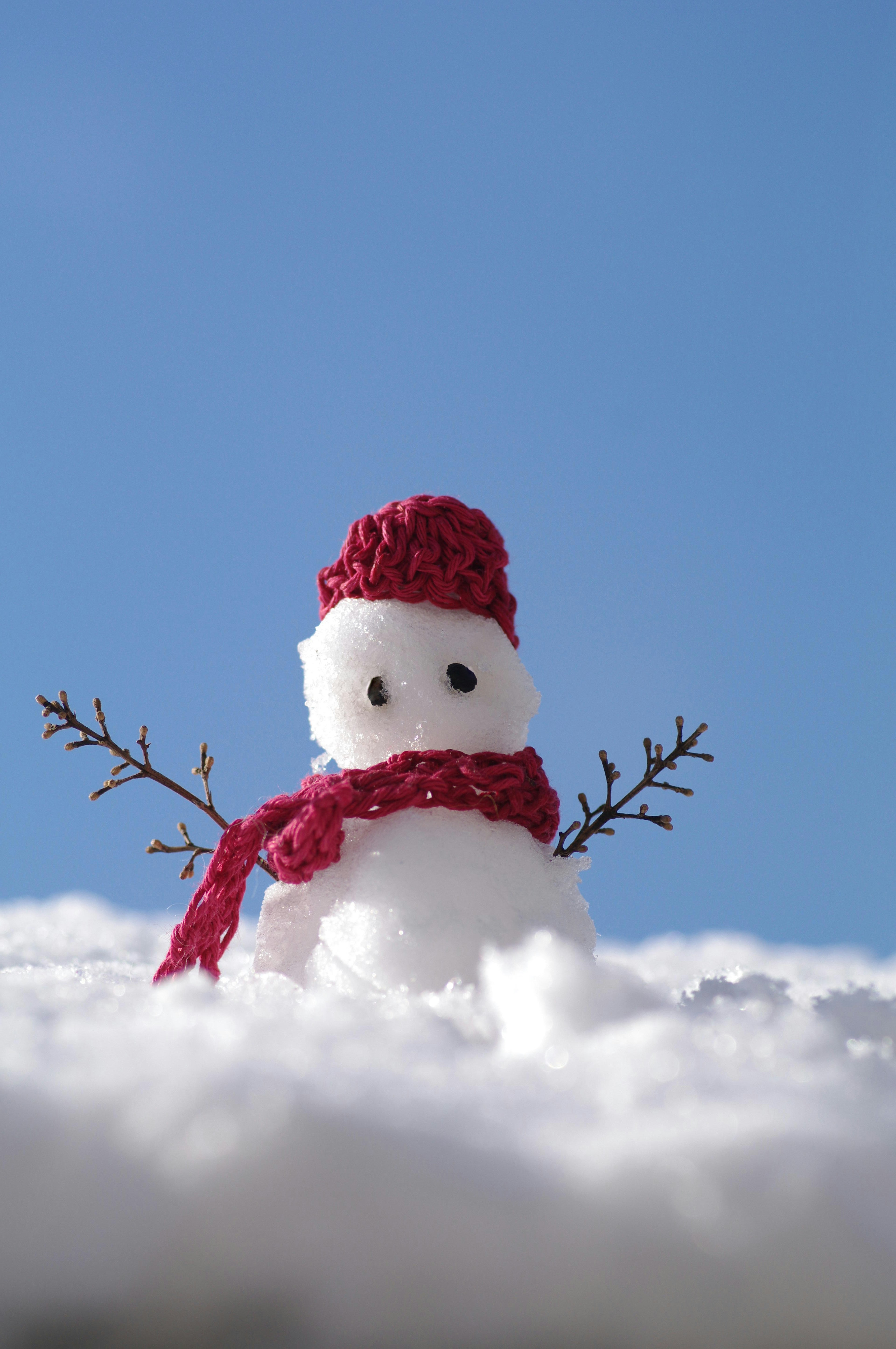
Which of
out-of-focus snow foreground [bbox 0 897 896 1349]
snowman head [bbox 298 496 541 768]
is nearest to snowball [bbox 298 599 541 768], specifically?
snowman head [bbox 298 496 541 768]

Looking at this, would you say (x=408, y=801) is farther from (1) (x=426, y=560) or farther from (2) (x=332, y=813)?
(1) (x=426, y=560)

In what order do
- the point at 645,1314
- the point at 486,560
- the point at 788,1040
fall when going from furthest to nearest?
1. the point at 486,560
2. the point at 788,1040
3. the point at 645,1314

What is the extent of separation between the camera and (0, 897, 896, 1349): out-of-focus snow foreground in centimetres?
32

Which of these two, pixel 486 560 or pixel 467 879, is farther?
pixel 486 560

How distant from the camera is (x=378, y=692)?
904mm

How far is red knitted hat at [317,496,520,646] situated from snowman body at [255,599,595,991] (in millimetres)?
15

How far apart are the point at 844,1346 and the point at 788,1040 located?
0.49 ft

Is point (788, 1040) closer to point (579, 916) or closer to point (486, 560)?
point (579, 916)

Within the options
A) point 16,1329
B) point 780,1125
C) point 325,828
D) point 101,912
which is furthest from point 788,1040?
point 101,912

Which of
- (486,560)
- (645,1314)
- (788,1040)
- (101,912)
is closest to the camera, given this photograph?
(645,1314)

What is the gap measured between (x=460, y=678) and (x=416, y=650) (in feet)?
0.16

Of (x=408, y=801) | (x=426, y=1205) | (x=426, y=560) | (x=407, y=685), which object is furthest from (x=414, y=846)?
(x=426, y=1205)

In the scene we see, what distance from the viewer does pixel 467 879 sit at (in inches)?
31.5

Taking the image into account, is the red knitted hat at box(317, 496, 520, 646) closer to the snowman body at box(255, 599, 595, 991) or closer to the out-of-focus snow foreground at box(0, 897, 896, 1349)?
the snowman body at box(255, 599, 595, 991)
